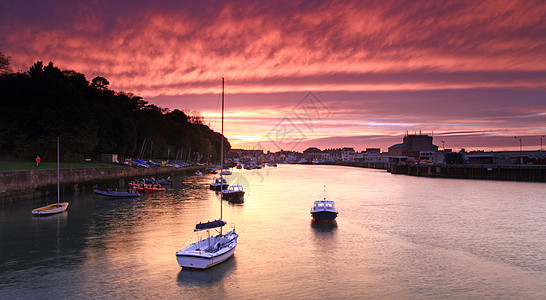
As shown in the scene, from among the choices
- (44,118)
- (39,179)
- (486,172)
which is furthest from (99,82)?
(486,172)

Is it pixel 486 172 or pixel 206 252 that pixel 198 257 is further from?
pixel 486 172

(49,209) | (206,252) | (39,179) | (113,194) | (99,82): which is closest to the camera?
(206,252)

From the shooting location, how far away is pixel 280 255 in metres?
27.0

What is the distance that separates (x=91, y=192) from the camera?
65062 mm

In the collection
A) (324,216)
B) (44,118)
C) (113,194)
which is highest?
(44,118)

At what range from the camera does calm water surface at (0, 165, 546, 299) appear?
20.2 m

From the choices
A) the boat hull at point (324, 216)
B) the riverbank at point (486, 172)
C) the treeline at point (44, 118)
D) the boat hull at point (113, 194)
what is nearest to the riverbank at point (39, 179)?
the boat hull at point (113, 194)

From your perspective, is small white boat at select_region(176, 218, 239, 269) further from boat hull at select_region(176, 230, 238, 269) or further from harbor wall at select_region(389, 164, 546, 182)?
harbor wall at select_region(389, 164, 546, 182)

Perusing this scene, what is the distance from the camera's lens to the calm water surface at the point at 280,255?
2022cm

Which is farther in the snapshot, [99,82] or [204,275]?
[99,82]

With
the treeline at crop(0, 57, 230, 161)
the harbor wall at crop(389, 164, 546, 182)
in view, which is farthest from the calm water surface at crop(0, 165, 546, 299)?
the harbor wall at crop(389, 164, 546, 182)

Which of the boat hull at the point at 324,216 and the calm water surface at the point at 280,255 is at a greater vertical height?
the boat hull at the point at 324,216

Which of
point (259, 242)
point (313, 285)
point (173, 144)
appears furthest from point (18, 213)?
point (173, 144)

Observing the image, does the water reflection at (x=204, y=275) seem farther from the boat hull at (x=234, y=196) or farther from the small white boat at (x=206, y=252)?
the boat hull at (x=234, y=196)
